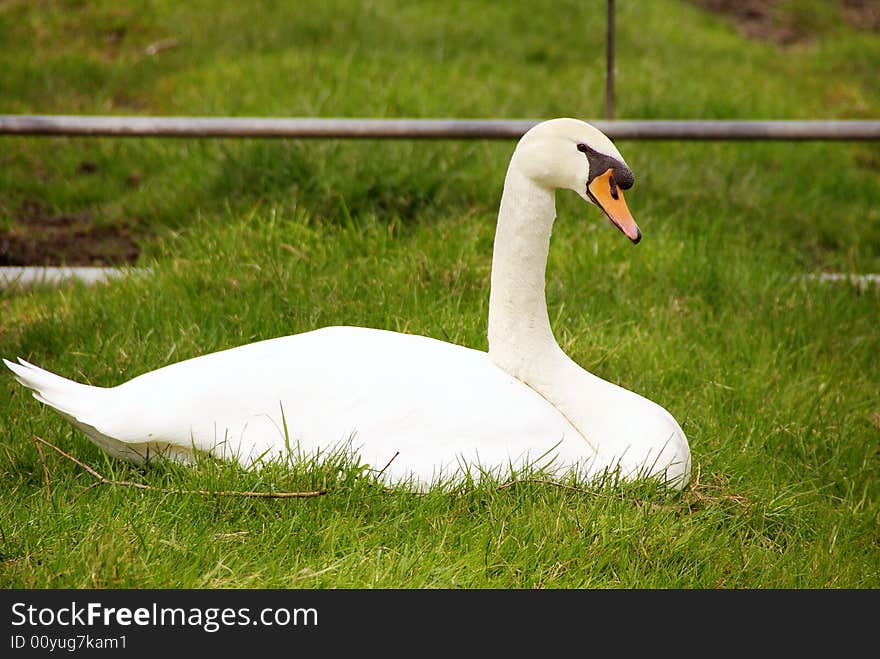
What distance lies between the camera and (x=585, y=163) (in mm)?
3232

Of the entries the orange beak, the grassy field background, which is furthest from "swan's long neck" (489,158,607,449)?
the grassy field background

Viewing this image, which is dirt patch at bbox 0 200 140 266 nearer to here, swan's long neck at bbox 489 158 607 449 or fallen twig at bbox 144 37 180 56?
fallen twig at bbox 144 37 180 56

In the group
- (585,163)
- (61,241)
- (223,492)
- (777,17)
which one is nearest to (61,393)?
(223,492)

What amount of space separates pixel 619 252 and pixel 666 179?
1264 millimetres

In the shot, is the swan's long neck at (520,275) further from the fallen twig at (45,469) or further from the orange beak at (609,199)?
the fallen twig at (45,469)

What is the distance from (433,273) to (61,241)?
2.23 meters

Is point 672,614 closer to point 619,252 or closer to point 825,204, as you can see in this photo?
point 619,252

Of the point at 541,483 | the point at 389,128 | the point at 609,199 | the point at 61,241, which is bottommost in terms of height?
the point at 61,241

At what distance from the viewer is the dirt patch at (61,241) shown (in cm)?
560

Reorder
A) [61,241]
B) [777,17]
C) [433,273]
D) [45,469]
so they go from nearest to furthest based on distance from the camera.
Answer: [45,469] < [433,273] < [61,241] < [777,17]

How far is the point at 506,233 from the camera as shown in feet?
11.2

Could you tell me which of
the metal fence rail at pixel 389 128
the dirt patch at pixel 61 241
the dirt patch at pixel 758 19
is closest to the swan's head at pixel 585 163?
the metal fence rail at pixel 389 128

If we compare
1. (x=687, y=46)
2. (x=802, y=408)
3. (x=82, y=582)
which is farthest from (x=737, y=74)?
(x=82, y=582)

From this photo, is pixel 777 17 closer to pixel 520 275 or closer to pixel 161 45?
pixel 161 45
